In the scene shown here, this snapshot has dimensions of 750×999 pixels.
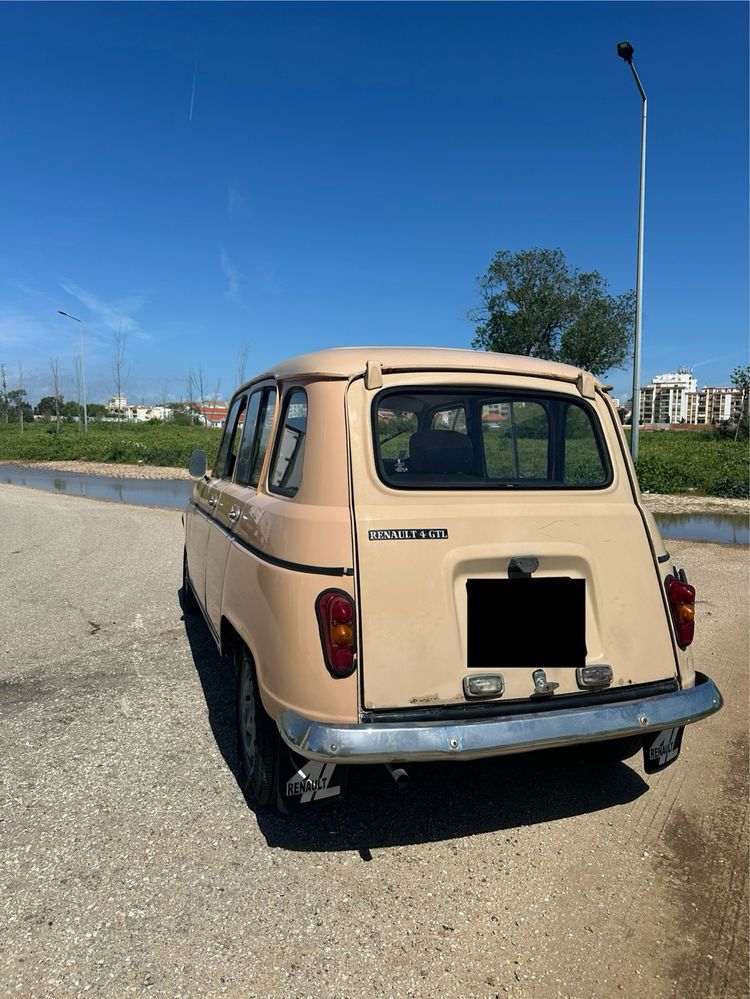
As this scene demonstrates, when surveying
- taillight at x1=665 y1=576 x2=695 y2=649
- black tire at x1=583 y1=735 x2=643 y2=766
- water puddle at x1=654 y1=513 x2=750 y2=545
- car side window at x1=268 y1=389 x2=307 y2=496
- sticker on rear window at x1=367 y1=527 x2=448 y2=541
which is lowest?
water puddle at x1=654 y1=513 x2=750 y2=545

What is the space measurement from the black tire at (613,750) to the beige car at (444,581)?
0.09ft

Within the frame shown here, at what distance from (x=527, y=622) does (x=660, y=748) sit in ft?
3.17

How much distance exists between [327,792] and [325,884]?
328mm

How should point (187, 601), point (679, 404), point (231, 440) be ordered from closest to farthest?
point (231, 440) < point (187, 601) < point (679, 404)

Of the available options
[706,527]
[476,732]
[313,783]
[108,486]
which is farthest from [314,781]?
[108,486]

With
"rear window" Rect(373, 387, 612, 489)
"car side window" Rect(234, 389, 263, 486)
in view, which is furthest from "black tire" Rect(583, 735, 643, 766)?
"car side window" Rect(234, 389, 263, 486)

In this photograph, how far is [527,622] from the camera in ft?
9.13

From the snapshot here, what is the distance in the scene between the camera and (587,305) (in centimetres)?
4378

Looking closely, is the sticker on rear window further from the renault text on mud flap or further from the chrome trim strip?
the renault text on mud flap

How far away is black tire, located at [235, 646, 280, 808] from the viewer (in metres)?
3.01

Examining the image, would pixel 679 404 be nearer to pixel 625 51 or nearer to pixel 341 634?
pixel 625 51

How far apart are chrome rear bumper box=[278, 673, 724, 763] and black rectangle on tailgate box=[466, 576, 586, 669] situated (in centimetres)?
22

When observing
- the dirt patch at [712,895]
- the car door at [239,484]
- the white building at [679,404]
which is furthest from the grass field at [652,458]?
the white building at [679,404]

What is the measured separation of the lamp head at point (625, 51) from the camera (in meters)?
14.0
